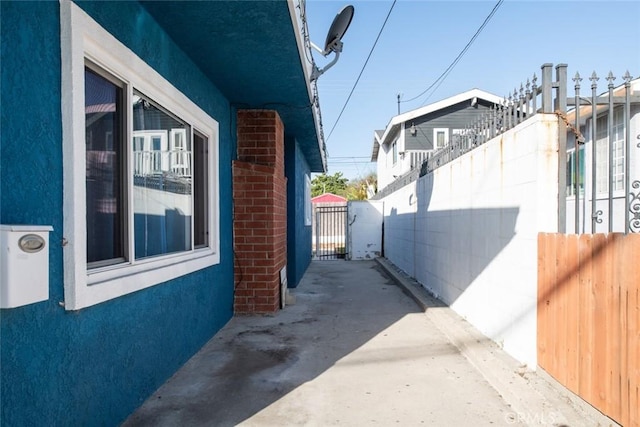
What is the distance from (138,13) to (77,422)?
107 inches

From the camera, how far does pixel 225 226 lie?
18.6ft

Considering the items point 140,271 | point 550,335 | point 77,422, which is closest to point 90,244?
point 140,271

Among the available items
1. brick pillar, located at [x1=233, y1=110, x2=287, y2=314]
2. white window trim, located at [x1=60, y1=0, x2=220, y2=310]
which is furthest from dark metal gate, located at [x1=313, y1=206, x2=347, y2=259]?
white window trim, located at [x1=60, y1=0, x2=220, y2=310]

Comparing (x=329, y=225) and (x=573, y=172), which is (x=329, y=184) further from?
(x=573, y=172)

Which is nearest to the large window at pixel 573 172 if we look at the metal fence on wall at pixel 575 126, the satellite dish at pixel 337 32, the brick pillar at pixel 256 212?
the metal fence on wall at pixel 575 126

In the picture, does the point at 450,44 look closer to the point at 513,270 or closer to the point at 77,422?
the point at 513,270

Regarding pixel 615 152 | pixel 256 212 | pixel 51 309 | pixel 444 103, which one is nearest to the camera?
pixel 51 309

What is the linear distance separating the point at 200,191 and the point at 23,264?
308cm

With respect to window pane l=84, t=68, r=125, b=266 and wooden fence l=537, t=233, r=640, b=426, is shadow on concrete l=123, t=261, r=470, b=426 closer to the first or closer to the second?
window pane l=84, t=68, r=125, b=266

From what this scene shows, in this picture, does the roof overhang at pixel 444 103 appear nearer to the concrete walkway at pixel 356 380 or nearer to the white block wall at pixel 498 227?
the white block wall at pixel 498 227

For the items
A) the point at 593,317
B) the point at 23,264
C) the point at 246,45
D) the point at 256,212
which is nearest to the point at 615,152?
the point at 593,317

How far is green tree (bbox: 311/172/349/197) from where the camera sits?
176ft

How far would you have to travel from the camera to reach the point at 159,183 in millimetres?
3758

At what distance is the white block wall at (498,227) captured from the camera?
3477mm
